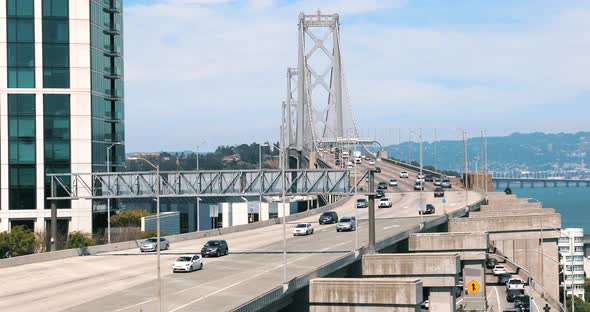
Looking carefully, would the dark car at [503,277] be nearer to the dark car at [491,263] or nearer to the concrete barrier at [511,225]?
the concrete barrier at [511,225]

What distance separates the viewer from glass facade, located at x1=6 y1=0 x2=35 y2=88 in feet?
314

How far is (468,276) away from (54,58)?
47236mm

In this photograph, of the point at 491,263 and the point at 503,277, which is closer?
the point at 503,277

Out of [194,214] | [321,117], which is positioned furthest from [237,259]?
[321,117]

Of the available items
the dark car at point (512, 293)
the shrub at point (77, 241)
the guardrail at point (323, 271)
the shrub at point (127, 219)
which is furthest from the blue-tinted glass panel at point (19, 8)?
A: the dark car at point (512, 293)

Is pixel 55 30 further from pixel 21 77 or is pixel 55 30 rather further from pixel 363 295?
pixel 363 295

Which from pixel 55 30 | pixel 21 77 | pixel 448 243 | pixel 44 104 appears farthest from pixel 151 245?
pixel 55 30

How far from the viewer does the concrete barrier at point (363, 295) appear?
47156 millimetres

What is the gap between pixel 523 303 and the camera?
71.6 meters

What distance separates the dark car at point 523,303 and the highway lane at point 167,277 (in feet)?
40.1

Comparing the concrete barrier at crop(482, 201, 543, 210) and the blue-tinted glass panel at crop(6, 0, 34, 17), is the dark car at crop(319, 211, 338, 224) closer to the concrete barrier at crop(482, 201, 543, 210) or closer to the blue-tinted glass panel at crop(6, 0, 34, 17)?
the concrete barrier at crop(482, 201, 543, 210)

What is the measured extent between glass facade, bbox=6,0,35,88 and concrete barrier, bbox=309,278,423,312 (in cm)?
5747

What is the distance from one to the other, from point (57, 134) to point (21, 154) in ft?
13.2

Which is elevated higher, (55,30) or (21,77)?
(55,30)
